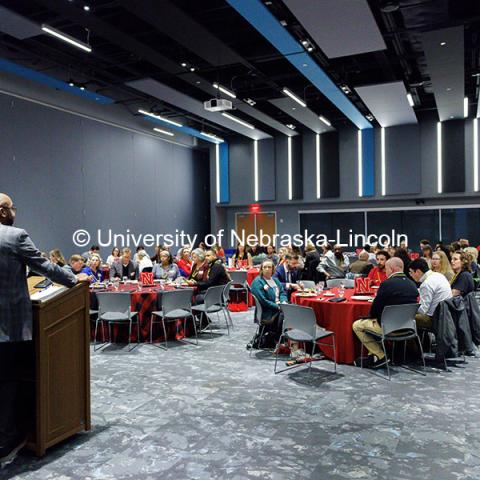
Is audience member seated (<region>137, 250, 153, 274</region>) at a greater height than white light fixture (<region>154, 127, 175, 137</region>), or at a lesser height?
lesser

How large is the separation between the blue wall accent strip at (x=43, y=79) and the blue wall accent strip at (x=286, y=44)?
5.10 metres

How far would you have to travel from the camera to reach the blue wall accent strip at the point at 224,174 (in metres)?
17.6

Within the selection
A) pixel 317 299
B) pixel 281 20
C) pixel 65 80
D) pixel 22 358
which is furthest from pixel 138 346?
pixel 65 80

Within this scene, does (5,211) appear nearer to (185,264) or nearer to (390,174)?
(185,264)

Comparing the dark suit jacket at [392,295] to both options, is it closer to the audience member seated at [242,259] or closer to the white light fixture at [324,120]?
the audience member seated at [242,259]

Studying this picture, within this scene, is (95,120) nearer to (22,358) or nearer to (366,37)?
(366,37)

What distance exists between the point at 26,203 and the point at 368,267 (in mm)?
7748

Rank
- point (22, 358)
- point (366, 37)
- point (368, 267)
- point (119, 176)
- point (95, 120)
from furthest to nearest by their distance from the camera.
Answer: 1. point (119, 176)
2. point (95, 120)
3. point (368, 267)
4. point (366, 37)
5. point (22, 358)

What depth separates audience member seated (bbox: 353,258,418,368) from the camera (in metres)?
5.26

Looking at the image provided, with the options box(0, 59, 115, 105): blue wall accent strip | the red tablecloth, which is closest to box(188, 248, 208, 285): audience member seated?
the red tablecloth

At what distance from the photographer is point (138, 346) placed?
6895 mm

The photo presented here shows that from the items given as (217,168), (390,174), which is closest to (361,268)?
(390,174)

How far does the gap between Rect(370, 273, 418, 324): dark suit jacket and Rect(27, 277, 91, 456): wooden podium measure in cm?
316

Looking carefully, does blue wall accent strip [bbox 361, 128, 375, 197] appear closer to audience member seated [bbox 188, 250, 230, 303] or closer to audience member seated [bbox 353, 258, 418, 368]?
audience member seated [bbox 188, 250, 230, 303]
